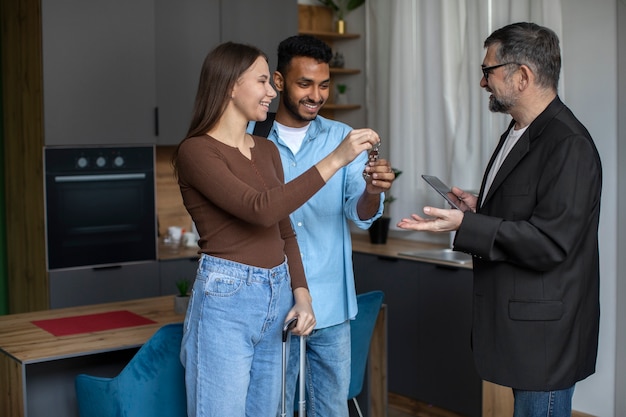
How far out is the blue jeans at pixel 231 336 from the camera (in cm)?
237

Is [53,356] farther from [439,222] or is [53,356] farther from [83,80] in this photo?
[83,80]

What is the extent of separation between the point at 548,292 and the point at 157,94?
3.12m

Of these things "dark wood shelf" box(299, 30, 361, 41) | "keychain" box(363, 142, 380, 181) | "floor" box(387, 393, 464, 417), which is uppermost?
"dark wood shelf" box(299, 30, 361, 41)

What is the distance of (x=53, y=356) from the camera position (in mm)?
3014

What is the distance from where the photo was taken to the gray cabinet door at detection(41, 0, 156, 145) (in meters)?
4.74

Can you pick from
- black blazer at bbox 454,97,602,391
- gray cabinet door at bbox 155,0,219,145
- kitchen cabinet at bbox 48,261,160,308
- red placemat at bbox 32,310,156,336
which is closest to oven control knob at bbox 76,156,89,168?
gray cabinet door at bbox 155,0,219,145

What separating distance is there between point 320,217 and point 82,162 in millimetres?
2280

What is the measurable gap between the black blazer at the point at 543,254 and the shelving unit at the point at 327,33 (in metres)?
3.40

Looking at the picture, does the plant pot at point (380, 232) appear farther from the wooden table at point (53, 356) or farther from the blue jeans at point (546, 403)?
the blue jeans at point (546, 403)

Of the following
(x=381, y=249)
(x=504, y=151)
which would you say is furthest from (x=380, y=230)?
(x=504, y=151)

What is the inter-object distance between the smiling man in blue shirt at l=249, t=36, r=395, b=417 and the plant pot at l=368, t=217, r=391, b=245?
239cm

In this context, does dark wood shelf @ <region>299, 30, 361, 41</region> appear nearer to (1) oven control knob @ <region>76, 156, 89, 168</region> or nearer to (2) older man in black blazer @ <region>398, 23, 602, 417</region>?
(1) oven control knob @ <region>76, 156, 89, 168</region>

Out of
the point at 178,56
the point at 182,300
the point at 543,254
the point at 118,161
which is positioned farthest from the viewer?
the point at 178,56

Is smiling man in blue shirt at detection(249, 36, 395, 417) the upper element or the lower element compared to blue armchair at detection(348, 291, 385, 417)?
upper
